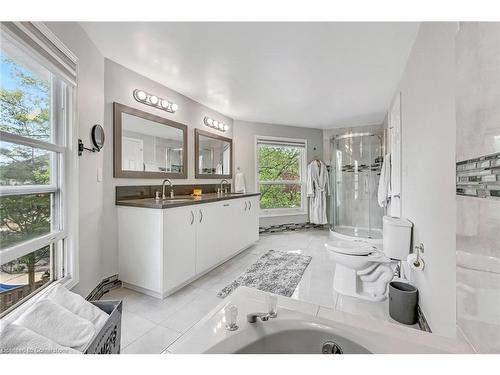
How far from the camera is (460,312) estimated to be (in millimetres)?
781

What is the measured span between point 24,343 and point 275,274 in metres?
2.14

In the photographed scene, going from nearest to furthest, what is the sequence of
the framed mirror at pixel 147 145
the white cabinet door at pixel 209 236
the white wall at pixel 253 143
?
1. the framed mirror at pixel 147 145
2. the white cabinet door at pixel 209 236
3. the white wall at pixel 253 143

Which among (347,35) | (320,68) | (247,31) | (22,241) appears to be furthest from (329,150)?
(22,241)

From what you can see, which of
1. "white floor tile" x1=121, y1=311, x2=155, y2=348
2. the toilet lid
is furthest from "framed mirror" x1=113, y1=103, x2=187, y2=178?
the toilet lid

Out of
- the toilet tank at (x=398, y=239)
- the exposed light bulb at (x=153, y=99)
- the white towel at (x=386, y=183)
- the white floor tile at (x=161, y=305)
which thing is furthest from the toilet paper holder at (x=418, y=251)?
the exposed light bulb at (x=153, y=99)

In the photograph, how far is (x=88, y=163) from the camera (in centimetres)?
192

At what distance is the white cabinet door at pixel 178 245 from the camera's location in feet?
6.77

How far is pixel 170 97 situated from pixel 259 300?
2655 mm

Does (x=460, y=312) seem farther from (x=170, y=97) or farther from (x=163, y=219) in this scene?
(x=170, y=97)

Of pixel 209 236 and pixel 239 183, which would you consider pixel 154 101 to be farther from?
pixel 239 183

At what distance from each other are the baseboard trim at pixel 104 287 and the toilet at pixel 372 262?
2.14 metres

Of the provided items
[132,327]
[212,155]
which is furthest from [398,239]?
[212,155]

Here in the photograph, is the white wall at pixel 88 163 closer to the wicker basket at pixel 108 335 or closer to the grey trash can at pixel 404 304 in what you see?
the wicker basket at pixel 108 335

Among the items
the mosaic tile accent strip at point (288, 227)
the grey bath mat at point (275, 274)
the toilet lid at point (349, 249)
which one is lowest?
the grey bath mat at point (275, 274)
